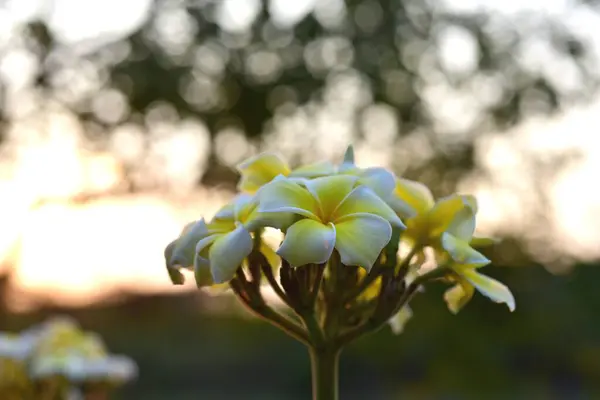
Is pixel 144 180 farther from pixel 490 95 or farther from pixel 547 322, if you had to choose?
pixel 547 322

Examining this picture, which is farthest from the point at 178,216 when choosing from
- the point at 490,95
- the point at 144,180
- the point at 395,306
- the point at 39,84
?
the point at 395,306

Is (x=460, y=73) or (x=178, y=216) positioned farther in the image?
(x=460, y=73)

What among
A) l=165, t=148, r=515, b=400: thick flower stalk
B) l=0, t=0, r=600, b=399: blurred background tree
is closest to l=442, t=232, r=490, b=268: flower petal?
l=165, t=148, r=515, b=400: thick flower stalk

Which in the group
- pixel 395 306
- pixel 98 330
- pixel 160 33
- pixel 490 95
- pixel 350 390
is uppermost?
pixel 395 306

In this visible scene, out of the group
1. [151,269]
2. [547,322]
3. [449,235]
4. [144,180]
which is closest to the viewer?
[449,235]

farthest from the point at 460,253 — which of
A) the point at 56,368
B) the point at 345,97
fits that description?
the point at 345,97

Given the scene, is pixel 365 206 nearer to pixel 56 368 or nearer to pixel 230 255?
pixel 230 255

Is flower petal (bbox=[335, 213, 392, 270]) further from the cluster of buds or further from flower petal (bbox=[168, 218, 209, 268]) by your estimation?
the cluster of buds
